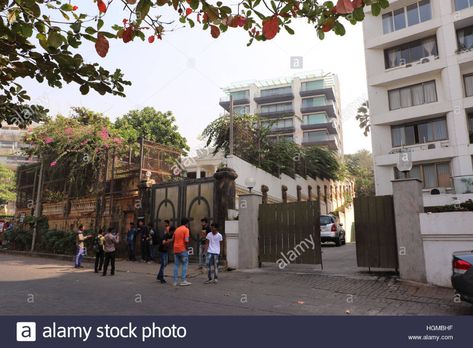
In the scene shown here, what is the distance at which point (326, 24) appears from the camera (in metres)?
3.70

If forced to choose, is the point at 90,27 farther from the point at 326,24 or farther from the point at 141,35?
the point at 326,24

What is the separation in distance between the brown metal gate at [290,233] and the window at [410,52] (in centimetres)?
1820

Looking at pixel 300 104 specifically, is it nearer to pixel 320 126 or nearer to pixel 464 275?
pixel 320 126

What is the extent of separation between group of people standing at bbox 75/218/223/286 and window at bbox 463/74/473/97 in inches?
733

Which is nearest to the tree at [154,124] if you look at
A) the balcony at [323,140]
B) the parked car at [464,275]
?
the parked car at [464,275]

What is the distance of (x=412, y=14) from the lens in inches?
936

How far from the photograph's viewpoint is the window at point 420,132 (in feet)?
74.2

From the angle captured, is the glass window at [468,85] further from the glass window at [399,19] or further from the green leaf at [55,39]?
the green leaf at [55,39]

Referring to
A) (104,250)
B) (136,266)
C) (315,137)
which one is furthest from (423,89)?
(315,137)

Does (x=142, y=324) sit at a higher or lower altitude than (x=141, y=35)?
lower

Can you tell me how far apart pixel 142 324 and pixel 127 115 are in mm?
29316

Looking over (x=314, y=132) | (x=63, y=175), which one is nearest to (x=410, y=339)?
(x=63, y=175)

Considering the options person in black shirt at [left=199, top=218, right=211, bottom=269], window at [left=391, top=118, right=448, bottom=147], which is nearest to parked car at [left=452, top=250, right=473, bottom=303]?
person in black shirt at [left=199, top=218, right=211, bottom=269]

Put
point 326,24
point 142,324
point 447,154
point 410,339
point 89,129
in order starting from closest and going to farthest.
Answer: point 326,24, point 410,339, point 142,324, point 89,129, point 447,154
